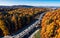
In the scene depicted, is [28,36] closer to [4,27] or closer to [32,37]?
[32,37]

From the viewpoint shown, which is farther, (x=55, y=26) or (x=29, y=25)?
(x=29, y=25)

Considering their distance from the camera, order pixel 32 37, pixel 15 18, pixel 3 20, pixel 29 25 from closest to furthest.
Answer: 1. pixel 32 37
2. pixel 3 20
3. pixel 15 18
4. pixel 29 25

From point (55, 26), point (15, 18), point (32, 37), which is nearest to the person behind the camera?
point (55, 26)

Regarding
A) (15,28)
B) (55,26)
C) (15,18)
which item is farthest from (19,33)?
(55,26)

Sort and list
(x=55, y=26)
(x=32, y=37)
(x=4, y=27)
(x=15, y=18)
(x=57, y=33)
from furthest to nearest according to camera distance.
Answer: (x=15, y=18), (x=4, y=27), (x=32, y=37), (x=55, y=26), (x=57, y=33)

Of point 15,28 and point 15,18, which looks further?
point 15,18

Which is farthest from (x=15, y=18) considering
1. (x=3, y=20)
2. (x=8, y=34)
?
(x=8, y=34)

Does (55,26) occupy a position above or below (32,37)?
above

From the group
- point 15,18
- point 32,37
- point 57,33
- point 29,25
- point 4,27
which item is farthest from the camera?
point 29,25

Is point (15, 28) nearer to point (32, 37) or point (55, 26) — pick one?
point (32, 37)
